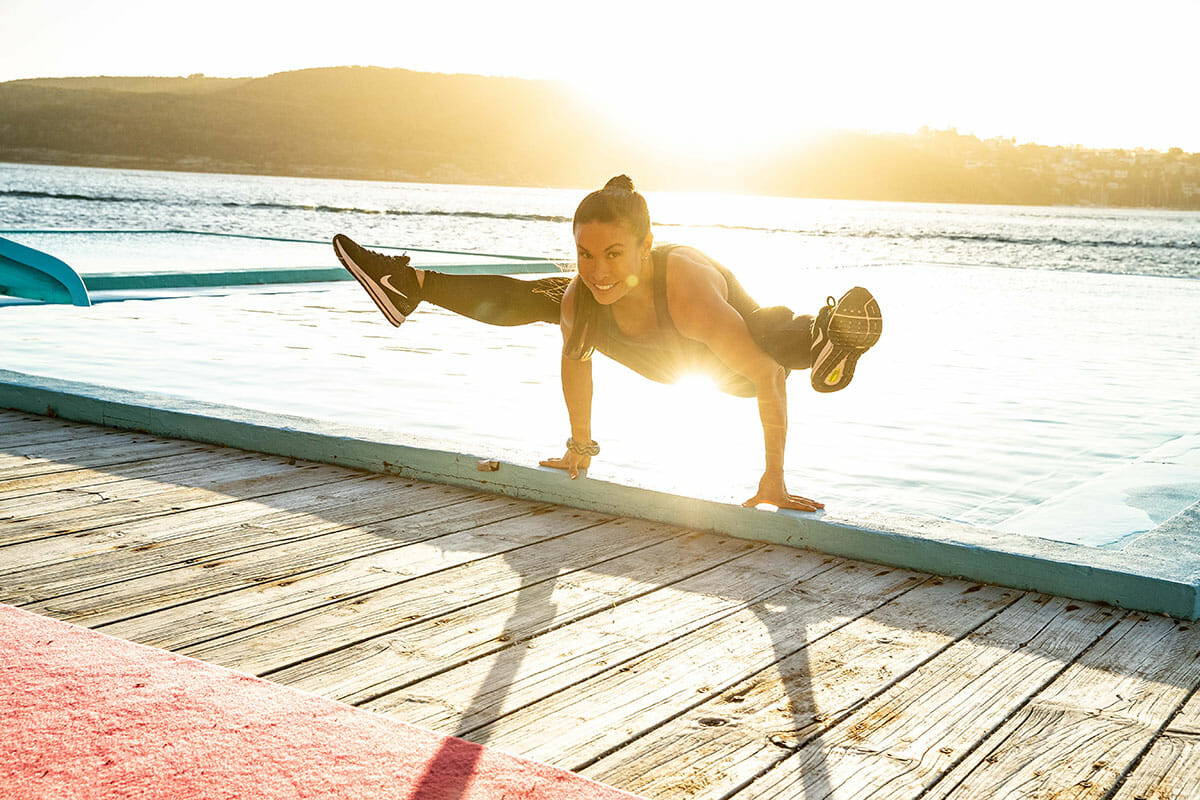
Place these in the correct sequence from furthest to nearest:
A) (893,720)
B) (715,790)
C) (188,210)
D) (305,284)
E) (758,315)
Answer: (188,210) → (305,284) → (758,315) → (893,720) → (715,790)

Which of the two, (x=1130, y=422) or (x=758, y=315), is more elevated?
(x=758, y=315)

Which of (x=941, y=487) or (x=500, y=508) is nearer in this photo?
(x=500, y=508)

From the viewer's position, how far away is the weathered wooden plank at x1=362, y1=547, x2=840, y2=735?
2.41m

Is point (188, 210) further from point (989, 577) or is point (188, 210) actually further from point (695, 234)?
point (989, 577)

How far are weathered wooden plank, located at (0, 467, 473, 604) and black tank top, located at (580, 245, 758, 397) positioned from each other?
30.0 inches

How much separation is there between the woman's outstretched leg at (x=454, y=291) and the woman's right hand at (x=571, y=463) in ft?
1.92

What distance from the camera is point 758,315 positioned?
151 inches

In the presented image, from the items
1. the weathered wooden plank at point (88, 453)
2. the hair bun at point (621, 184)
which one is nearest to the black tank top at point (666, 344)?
the hair bun at point (621, 184)

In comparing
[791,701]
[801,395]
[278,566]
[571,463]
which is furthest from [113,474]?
[801,395]

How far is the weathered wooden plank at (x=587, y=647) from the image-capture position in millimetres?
2408

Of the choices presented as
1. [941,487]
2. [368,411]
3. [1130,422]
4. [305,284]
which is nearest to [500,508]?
[941,487]

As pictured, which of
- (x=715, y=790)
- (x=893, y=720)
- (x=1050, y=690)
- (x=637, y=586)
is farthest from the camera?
(x=637, y=586)

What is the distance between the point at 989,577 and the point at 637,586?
0.97 m

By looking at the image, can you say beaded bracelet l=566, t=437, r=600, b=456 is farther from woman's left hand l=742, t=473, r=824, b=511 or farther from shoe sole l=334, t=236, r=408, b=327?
shoe sole l=334, t=236, r=408, b=327
